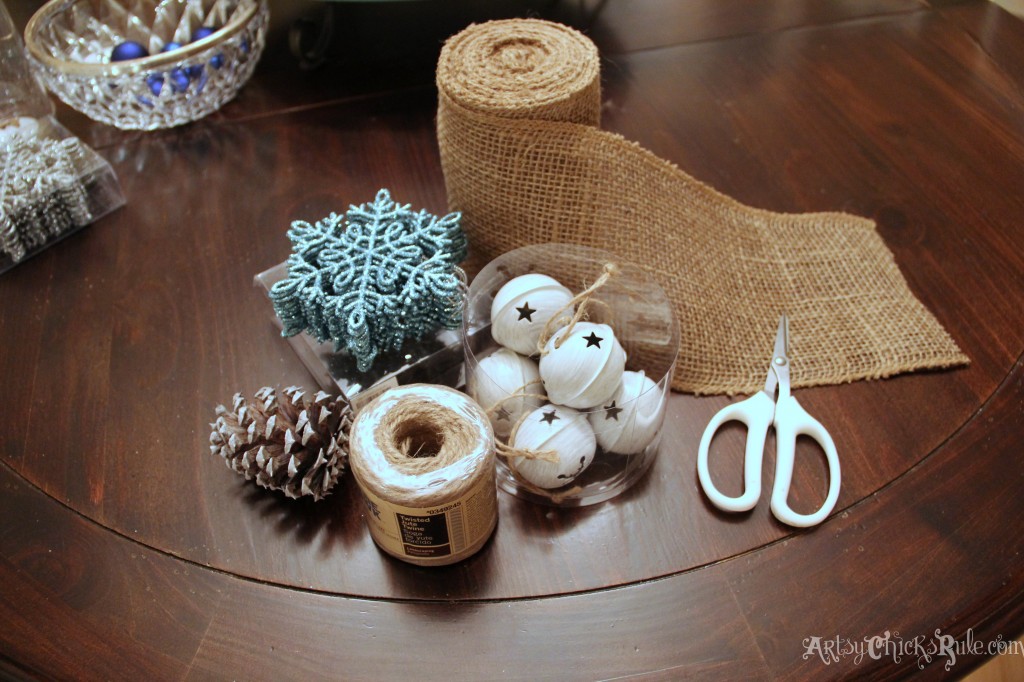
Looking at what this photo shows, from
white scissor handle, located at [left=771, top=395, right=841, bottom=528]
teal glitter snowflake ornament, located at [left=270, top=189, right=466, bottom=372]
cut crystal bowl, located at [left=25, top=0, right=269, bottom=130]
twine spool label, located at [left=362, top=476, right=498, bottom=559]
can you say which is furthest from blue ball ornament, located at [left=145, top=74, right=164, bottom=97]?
white scissor handle, located at [left=771, top=395, right=841, bottom=528]

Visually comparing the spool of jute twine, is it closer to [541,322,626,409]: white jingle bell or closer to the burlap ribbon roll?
[541,322,626,409]: white jingle bell

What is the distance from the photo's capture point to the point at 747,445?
1.94ft

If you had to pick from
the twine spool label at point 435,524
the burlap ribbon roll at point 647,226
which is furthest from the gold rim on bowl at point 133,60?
the twine spool label at point 435,524

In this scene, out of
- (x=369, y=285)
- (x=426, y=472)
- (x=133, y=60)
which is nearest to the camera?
(x=426, y=472)

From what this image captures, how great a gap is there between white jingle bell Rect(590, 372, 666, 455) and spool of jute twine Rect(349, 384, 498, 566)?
0.09 m

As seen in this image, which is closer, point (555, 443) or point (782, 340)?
point (555, 443)

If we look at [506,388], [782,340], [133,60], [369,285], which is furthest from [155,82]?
[782,340]

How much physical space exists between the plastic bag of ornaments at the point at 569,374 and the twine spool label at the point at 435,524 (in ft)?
0.14

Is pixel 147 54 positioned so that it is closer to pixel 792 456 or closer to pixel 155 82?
pixel 155 82

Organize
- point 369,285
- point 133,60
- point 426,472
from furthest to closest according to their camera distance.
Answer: point 133,60 → point 369,285 → point 426,472

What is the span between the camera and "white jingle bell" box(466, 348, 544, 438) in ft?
1.86

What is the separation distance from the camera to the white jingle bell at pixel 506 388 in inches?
Answer: 22.3

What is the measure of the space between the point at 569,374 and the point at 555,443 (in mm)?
45

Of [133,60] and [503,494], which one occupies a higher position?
[133,60]
